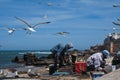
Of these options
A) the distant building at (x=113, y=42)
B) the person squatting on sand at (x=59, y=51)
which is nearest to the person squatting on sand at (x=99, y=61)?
the person squatting on sand at (x=59, y=51)

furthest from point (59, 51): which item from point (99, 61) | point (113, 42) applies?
point (113, 42)

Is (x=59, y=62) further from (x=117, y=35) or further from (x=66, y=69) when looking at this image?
(x=117, y=35)

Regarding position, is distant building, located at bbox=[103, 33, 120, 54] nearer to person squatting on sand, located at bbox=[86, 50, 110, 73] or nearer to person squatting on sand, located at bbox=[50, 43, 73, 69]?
person squatting on sand, located at bbox=[50, 43, 73, 69]

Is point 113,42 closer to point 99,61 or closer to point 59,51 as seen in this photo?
point 59,51

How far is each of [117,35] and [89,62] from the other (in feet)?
201

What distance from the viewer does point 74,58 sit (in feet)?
72.3

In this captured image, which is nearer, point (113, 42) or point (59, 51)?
point (59, 51)

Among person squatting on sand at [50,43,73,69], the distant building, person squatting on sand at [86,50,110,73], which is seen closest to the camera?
person squatting on sand at [86,50,110,73]

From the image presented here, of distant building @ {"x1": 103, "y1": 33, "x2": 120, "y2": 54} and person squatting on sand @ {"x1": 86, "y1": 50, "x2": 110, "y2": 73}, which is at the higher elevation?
distant building @ {"x1": 103, "y1": 33, "x2": 120, "y2": 54}

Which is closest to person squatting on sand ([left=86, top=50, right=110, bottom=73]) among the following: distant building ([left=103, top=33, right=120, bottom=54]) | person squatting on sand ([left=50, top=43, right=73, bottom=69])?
person squatting on sand ([left=50, top=43, right=73, bottom=69])

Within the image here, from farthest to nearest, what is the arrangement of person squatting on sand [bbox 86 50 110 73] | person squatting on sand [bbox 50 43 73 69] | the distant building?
the distant building
person squatting on sand [bbox 50 43 73 69]
person squatting on sand [bbox 86 50 110 73]

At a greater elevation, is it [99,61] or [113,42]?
[113,42]

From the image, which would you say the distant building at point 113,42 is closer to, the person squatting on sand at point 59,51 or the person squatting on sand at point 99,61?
the person squatting on sand at point 59,51

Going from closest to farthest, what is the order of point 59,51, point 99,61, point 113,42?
point 99,61
point 59,51
point 113,42
